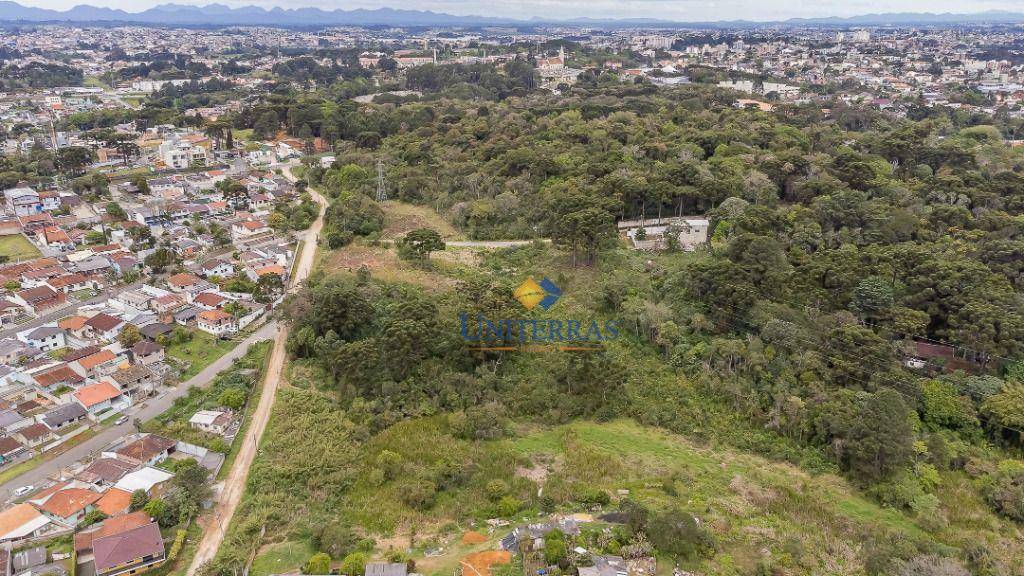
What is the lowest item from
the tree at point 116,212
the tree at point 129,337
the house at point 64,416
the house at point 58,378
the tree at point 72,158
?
the house at point 64,416

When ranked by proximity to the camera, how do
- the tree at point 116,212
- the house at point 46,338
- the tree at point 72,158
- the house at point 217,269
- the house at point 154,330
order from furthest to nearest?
the tree at point 72,158 → the tree at point 116,212 → the house at point 217,269 → the house at point 154,330 → the house at point 46,338

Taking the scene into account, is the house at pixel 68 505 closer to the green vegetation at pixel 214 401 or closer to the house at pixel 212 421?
the green vegetation at pixel 214 401

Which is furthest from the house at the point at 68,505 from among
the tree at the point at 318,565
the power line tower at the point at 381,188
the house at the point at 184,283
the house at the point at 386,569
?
the power line tower at the point at 381,188

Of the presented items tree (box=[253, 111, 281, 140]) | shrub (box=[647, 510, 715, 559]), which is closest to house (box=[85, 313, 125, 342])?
shrub (box=[647, 510, 715, 559])

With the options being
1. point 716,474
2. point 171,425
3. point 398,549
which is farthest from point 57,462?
point 716,474

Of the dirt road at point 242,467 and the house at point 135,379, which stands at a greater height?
the house at point 135,379

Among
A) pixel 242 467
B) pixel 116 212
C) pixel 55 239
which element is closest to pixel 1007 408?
pixel 242 467
